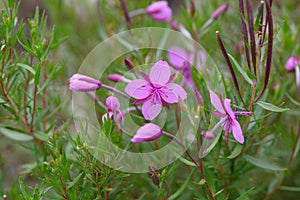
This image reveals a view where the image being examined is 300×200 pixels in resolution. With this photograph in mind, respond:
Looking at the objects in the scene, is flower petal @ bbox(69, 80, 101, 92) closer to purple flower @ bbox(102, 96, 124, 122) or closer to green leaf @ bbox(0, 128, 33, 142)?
purple flower @ bbox(102, 96, 124, 122)

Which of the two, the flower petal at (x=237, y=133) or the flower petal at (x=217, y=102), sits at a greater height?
the flower petal at (x=217, y=102)

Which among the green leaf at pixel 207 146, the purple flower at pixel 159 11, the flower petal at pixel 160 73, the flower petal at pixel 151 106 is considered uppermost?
the purple flower at pixel 159 11

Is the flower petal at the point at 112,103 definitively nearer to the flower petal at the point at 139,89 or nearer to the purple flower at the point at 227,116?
the flower petal at the point at 139,89

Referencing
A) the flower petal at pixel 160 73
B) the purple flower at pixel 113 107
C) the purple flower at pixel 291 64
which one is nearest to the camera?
the flower petal at pixel 160 73

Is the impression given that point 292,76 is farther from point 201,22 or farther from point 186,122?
point 186,122

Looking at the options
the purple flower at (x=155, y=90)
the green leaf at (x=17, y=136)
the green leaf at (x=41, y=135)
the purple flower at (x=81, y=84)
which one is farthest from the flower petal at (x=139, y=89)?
the green leaf at (x=17, y=136)

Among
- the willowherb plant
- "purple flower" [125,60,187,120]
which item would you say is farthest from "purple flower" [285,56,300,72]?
"purple flower" [125,60,187,120]

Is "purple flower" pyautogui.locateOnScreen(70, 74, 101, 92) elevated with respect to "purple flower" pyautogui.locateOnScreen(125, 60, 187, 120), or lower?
elevated

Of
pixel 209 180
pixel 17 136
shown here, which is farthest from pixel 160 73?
pixel 17 136
